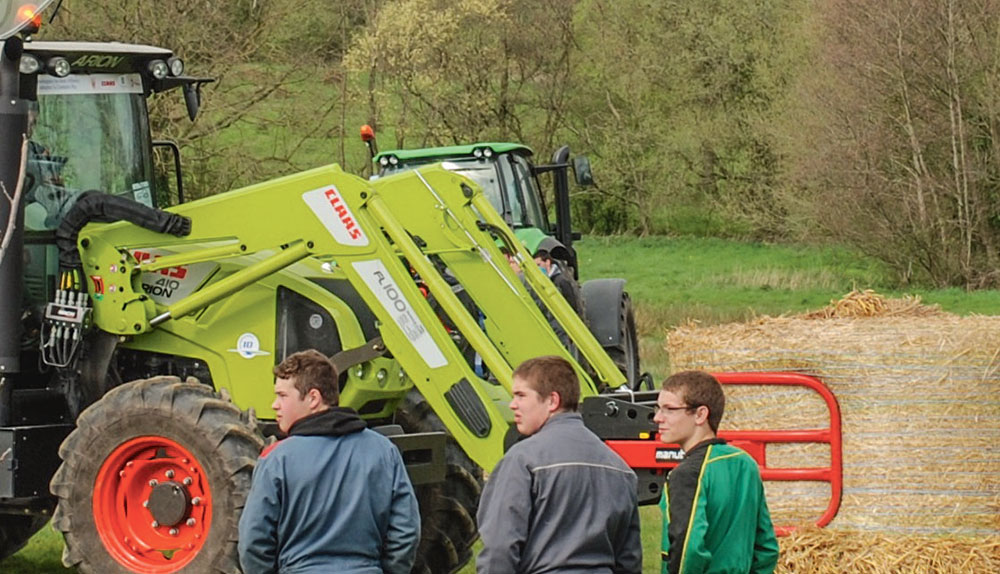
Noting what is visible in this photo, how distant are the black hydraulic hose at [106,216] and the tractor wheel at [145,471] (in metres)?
0.85

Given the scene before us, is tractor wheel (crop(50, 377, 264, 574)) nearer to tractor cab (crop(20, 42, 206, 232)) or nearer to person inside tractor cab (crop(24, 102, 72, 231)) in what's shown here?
person inside tractor cab (crop(24, 102, 72, 231))

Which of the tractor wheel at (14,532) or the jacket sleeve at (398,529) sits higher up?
the jacket sleeve at (398,529)

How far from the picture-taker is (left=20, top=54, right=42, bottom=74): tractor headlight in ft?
26.9

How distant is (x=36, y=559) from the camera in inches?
404

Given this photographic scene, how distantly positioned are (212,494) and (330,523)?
291 cm

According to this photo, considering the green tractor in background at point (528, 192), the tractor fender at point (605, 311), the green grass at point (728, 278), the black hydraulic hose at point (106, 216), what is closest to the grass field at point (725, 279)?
the green grass at point (728, 278)

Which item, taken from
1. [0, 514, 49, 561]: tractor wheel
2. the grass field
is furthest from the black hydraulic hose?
the grass field

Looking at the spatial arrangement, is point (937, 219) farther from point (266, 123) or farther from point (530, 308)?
point (530, 308)

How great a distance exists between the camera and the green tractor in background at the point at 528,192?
14.0 metres

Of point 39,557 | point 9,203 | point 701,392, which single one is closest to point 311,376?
point 701,392

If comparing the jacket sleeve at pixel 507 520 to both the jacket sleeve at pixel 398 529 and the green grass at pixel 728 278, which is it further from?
the green grass at pixel 728 278

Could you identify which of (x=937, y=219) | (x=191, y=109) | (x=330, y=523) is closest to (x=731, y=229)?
(x=937, y=219)

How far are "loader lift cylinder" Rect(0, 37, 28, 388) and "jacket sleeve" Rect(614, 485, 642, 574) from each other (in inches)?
166

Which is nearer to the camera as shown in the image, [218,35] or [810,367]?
[810,367]
